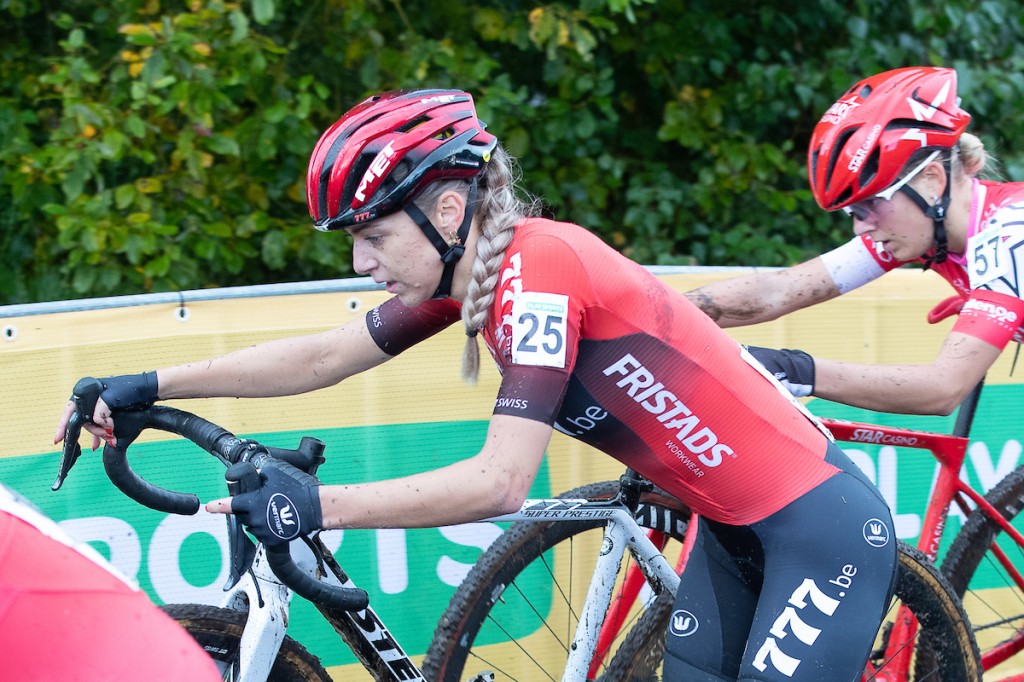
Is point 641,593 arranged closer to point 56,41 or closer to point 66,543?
point 66,543

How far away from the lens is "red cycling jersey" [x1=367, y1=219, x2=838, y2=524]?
2.17 m

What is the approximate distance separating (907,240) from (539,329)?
1.44 metres

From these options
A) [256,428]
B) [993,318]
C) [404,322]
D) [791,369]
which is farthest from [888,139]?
[256,428]

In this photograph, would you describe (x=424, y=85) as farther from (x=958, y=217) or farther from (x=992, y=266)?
(x=992, y=266)

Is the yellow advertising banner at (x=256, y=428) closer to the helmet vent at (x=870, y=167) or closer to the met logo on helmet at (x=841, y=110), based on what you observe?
the met logo on helmet at (x=841, y=110)

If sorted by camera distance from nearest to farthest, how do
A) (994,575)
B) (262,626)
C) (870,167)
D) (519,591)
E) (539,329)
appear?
(539,329) → (262,626) → (870,167) → (519,591) → (994,575)

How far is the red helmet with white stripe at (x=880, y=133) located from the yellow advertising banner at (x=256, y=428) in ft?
3.00

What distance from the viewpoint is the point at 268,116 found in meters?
4.68

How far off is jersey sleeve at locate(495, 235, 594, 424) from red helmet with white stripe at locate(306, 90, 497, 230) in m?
0.24

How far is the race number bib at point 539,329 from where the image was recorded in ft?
7.04

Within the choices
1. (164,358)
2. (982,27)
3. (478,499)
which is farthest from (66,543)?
(982,27)

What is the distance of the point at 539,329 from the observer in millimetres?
2156

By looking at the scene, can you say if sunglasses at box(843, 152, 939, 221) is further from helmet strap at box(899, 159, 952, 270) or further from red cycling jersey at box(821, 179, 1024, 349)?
red cycling jersey at box(821, 179, 1024, 349)

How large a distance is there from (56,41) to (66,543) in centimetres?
448
